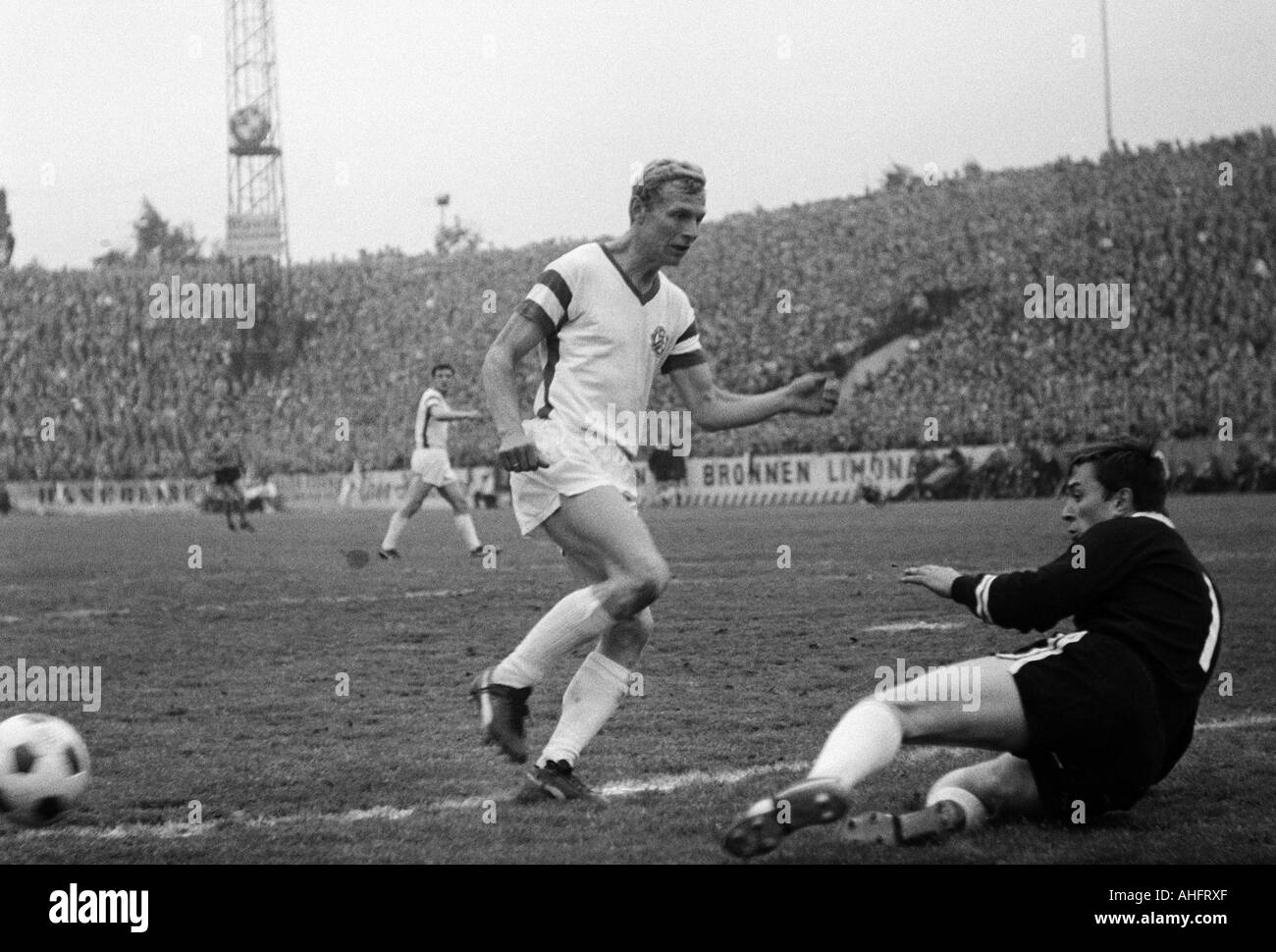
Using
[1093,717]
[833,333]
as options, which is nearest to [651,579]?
[1093,717]

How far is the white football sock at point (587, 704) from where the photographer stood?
15.2ft

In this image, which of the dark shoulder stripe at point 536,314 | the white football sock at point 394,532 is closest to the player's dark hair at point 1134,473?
the dark shoulder stripe at point 536,314

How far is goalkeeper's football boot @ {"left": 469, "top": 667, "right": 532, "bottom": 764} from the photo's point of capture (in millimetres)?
4574

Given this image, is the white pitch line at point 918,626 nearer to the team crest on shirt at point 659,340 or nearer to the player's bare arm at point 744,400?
the player's bare arm at point 744,400

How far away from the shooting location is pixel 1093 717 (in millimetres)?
3900

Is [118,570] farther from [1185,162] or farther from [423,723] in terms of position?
[1185,162]

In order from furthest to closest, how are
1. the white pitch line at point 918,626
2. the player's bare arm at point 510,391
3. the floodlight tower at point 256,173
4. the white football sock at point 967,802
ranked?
the floodlight tower at point 256,173, the white pitch line at point 918,626, the player's bare arm at point 510,391, the white football sock at point 967,802

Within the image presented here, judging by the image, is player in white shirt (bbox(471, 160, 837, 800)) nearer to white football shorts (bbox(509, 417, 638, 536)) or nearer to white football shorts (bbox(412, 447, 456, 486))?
white football shorts (bbox(509, 417, 638, 536))

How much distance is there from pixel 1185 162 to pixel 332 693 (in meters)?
23.1

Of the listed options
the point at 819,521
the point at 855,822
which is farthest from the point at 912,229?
the point at 855,822

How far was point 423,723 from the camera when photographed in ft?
19.7

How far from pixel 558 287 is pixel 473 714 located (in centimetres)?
213

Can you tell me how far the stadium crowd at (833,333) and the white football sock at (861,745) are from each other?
43.7ft

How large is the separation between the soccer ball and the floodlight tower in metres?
20.8
